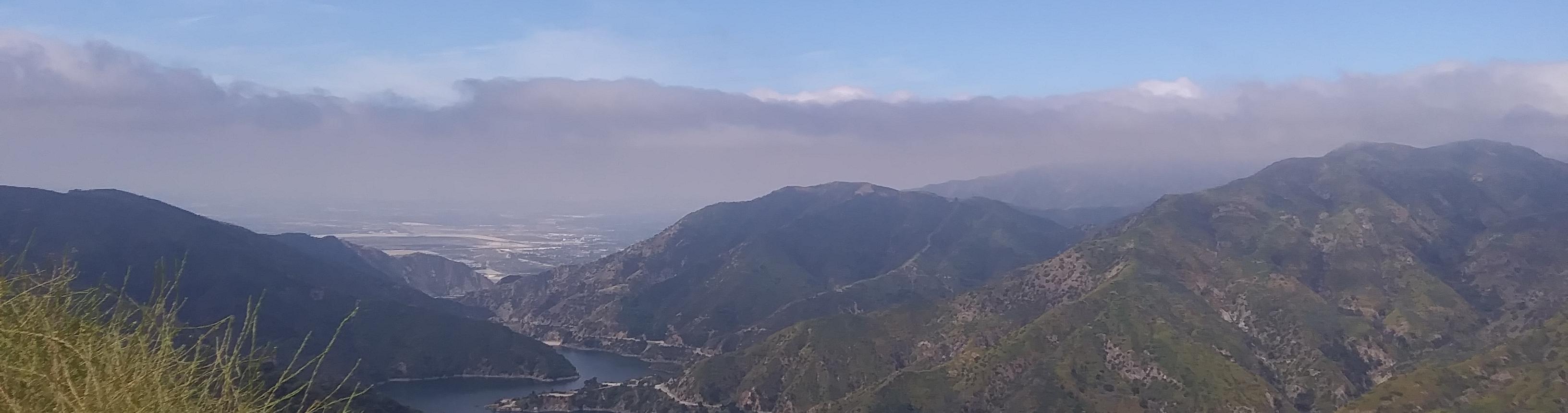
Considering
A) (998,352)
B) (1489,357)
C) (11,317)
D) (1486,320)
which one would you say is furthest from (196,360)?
(1486,320)

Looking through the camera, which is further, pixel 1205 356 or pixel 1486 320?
pixel 1486 320

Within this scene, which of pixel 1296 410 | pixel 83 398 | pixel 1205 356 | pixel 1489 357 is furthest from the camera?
pixel 1205 356

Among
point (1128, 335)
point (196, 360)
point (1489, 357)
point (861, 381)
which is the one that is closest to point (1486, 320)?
point (1489, 357)

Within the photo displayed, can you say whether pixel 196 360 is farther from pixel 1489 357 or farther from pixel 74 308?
pixel 1489 357

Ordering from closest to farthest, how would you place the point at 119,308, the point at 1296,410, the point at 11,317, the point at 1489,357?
the point at 11,317, the point at 119,308, the point at 1489,357, the point at 1296,410

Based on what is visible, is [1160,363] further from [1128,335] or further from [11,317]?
[11,317]

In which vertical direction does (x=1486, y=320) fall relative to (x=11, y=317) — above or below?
below

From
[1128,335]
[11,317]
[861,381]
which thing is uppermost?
[11,317]
